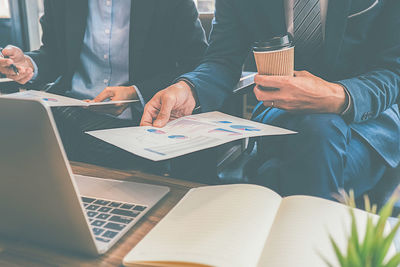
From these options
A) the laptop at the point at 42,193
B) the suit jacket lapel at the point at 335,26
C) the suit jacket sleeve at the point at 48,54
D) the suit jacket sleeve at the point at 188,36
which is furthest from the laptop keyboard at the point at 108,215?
the suit jacket sleeve at the point at 48,54

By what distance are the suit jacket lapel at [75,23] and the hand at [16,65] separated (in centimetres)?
18

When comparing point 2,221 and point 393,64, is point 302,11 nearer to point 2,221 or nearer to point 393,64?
point 393,64

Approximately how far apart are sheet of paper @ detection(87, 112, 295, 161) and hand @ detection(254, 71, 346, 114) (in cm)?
10

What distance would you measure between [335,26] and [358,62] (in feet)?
0.48

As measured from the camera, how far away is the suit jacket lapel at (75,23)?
1401mm

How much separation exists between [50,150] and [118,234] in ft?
0.56

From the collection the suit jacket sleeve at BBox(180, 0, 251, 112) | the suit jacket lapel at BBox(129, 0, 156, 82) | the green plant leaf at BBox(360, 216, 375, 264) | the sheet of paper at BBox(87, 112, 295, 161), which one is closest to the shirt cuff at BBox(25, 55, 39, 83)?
the suit jacket lapel at BBox(129, 0, 156, 82)

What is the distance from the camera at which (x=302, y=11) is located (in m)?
0.93

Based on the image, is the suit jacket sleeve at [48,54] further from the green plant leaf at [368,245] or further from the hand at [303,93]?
the green plant leaf at [368,245]

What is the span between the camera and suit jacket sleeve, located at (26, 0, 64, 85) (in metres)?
1.45

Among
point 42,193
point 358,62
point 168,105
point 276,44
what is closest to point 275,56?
point 276,44

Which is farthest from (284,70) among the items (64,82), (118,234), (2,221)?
(64,82)

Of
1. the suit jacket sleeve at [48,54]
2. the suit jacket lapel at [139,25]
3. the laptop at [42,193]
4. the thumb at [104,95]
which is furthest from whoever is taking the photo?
the suit jacket sleeve at [48,54]

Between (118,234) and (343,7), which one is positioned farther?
(343,7)
